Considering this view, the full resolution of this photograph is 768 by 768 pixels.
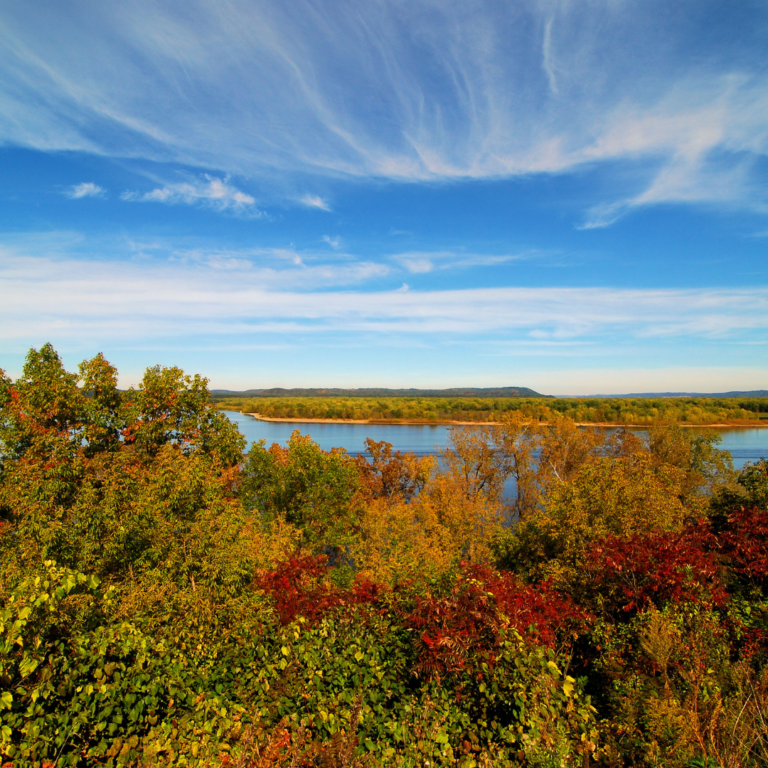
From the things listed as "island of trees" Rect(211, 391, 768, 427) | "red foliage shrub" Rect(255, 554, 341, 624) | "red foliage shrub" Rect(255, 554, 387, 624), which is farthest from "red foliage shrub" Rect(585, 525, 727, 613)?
"island of trees" Rect(211, 391, 768, 427)

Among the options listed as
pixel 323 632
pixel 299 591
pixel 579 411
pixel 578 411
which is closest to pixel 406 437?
pixel 578 411

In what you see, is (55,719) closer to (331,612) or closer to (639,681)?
(331,612)

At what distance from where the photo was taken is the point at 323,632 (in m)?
5.25

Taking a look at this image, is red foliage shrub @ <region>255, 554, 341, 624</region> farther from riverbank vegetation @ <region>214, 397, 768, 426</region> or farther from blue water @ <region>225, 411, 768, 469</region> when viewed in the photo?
blue water @ <region>225, 411, 768, 469</region>

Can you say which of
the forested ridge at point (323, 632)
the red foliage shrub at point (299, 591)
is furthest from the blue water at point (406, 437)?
→ the red foliage shrub at point (299, 591)

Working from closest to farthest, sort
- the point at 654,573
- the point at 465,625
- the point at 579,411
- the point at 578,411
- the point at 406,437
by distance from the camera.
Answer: the point at 465,625, the point at 654,573, the point at 578,411, the point at 579,411, the point at 406,437

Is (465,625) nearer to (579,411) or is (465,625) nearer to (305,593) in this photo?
(305,593)

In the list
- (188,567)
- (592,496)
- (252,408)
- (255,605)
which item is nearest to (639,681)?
(255,605)

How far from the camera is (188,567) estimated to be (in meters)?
7.38


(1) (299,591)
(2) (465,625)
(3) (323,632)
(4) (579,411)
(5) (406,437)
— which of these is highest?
(2) (465,625)

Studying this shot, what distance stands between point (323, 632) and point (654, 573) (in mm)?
5964

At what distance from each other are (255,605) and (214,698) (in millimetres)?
2450

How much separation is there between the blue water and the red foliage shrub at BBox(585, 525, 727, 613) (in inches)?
1914

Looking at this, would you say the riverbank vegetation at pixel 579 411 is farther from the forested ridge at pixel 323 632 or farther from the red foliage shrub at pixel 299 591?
the red foliage shrub at pixel 299 591
